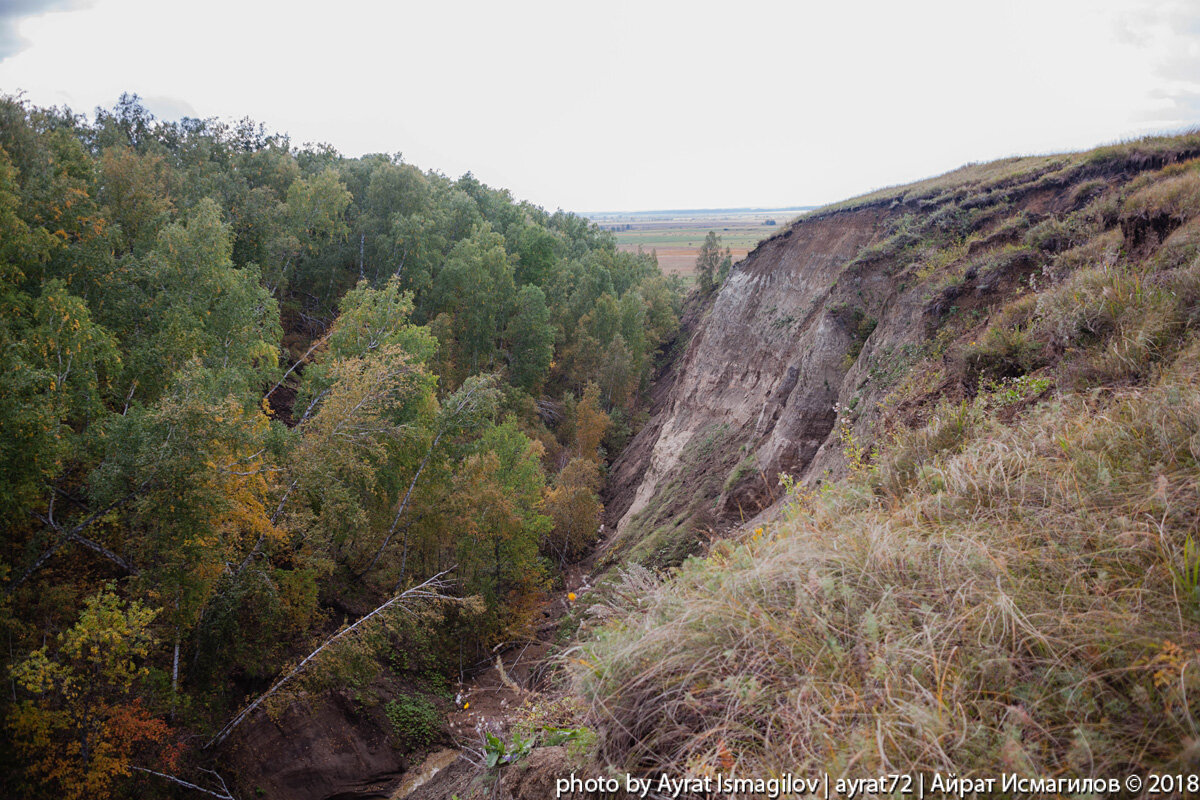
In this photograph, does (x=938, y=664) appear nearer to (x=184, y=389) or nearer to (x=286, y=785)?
(x=184, y=389)

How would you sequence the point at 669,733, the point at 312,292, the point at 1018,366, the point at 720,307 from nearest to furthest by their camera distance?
the point at 669,733 → the point at 1018,366 → the point at 720,307 → the point at 312,292

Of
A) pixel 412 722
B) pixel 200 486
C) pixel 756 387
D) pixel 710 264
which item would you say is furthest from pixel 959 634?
pixel 710 264

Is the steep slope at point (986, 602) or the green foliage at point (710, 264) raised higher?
the green foliage at point (710, 264)

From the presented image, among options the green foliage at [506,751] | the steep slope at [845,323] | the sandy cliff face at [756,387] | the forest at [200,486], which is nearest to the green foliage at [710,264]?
the sandy cliff face at [756,387]

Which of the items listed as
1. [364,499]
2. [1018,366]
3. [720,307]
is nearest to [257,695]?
[364,499]

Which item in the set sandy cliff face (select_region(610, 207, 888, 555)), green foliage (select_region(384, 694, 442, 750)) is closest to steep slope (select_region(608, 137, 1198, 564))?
sandy cliff face (select_region(610, 207, 888, 555))

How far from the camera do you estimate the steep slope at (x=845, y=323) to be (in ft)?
40.6

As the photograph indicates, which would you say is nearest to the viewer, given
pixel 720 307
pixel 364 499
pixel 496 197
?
pixel 364 499

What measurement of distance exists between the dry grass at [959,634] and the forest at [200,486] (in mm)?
10308

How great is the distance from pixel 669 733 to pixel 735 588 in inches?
42.7

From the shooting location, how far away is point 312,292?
35.5 metres

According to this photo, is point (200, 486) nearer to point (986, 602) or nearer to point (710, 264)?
point (986, 602)

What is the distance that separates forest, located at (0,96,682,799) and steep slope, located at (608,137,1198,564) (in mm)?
5699

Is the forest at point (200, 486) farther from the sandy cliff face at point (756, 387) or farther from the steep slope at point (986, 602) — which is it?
the steep slope at point (986, 602)
